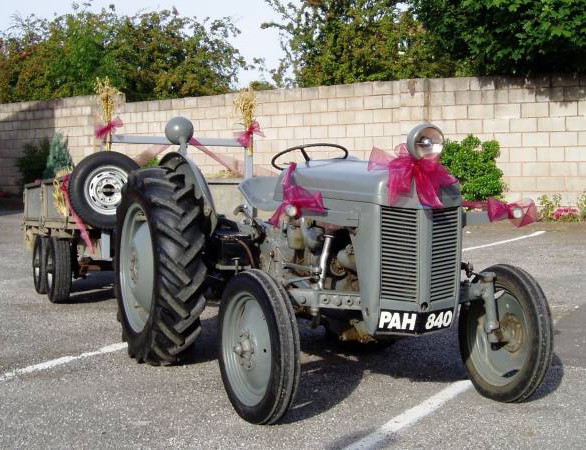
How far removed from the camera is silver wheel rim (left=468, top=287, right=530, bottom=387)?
204 inches

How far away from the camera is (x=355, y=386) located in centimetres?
566

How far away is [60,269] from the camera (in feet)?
28.1

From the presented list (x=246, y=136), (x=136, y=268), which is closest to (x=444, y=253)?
(x=136, y=268)

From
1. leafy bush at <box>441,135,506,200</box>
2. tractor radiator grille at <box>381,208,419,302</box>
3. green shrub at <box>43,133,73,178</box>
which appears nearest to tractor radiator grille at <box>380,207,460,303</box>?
tractor radiator grille at <box>381,208,419,302</box>

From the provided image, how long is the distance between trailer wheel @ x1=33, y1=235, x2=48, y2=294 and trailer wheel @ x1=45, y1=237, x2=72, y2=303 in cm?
31

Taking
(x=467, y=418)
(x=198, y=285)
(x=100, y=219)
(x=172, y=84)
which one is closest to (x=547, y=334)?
(x=467, y=418)

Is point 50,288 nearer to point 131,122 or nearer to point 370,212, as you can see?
point 370,212

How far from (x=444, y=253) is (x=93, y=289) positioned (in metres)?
5.49

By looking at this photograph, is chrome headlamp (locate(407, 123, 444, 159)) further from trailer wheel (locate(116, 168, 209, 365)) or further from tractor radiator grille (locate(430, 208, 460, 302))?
trailer wheel (locate(116, 168, 209, 365))

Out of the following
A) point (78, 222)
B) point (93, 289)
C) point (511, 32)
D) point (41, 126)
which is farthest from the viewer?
point (41, 126)

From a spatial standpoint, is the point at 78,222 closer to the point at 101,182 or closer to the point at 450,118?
the point at 101,182

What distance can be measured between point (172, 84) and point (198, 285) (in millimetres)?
21602

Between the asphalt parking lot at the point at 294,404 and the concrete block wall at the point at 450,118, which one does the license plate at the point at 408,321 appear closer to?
the asphalt parking lot at the point at 294,404

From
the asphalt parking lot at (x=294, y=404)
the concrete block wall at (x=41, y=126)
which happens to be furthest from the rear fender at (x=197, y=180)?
the concrete block wall at (x=41, y=126)
